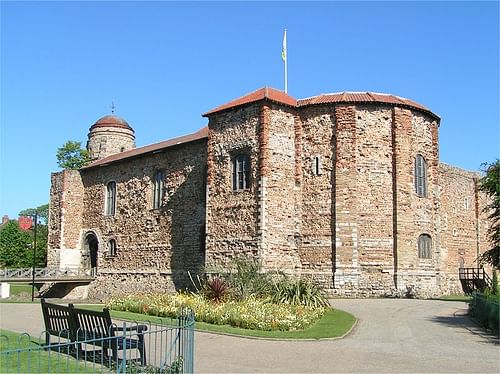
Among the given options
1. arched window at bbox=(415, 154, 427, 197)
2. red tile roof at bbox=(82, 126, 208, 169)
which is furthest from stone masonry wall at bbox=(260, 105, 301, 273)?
arched window at bbox=(415, 154, 427, 197)

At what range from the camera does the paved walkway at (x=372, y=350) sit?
10.2 meters

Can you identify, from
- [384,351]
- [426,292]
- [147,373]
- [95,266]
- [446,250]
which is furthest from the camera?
[95,266]

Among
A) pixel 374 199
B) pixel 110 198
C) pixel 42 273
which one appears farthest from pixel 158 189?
pixel 374 199

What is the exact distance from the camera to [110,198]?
128 feet

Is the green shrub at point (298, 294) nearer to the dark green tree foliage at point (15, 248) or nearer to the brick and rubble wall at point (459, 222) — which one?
the brick and rubble wall at point (459, 222)

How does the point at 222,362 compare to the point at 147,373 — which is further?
the point at 222,362

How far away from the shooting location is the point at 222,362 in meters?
10.6

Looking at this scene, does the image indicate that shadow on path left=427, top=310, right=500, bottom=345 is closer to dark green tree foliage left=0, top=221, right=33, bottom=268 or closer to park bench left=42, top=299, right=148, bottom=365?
park bench left=42, top=299, right=148, bottom=365

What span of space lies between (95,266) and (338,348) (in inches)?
1193

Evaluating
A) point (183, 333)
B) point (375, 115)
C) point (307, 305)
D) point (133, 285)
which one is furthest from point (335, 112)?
point (183, 333)

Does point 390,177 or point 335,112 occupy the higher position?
point 335,112

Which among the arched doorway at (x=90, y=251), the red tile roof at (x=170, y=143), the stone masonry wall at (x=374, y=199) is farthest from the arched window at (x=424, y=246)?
the arched doorway at (x=90, y=251)

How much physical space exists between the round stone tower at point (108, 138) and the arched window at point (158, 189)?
56.5 ft

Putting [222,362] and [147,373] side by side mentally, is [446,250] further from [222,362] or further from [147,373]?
[147,373]
